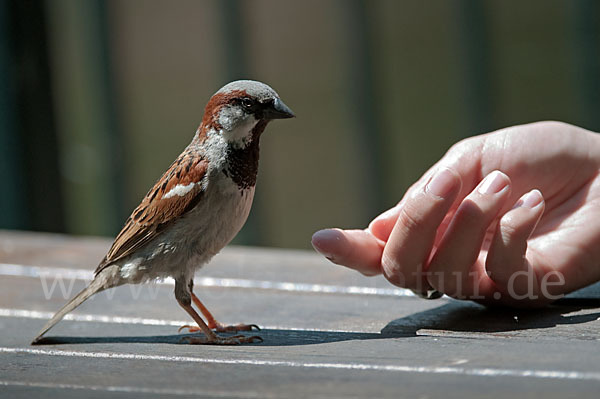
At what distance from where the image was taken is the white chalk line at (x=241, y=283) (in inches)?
117

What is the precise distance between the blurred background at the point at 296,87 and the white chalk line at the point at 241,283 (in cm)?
279

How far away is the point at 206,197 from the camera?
8.39ft

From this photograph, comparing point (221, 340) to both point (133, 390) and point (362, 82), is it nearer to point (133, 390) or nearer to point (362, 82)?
point (133, 390)

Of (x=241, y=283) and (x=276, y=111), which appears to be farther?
(x=241, y=283)

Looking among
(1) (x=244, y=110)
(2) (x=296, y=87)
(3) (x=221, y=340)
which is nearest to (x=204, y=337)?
(3) (x=221, y=340)

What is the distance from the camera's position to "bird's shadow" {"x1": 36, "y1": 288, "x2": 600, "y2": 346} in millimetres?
2311

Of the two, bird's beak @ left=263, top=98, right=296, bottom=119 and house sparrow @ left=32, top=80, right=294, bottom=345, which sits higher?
bird's beak @ left=263, top=98, right=296, bottom=119

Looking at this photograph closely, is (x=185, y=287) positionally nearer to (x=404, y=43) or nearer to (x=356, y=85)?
(x=356, y=85)

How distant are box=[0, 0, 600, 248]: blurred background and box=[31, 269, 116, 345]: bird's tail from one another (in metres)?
3.67

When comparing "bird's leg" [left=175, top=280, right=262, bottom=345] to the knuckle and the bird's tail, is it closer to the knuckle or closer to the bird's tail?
the bird's tail

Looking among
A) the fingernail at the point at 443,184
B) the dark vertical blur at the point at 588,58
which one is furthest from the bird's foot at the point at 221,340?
the dark vertical blur at the point at 588,58

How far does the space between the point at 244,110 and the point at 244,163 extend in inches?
6.4

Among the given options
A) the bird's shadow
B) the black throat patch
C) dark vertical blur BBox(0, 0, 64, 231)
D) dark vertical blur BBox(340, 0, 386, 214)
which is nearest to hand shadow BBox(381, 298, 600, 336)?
the bird's shadow

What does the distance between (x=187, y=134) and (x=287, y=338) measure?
6207mm
